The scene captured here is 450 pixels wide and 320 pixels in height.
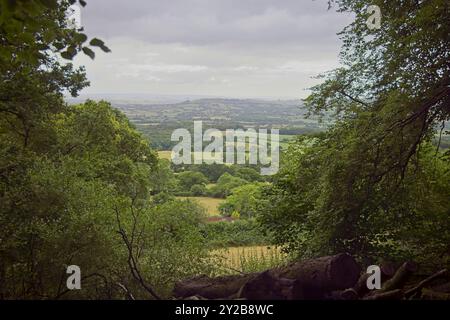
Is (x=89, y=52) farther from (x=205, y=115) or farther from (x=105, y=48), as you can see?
(x=205, y=115)

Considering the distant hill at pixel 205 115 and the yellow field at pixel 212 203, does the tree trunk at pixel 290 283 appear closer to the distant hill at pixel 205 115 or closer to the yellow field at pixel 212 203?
the distant hill at pixel 205 115

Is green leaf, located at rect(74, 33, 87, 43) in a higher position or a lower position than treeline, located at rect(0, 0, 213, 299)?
higher

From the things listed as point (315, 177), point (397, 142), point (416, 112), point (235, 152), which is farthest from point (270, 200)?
point (235, 152)

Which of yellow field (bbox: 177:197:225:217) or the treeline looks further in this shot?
yellow field (bbox: 177:197:225:217)

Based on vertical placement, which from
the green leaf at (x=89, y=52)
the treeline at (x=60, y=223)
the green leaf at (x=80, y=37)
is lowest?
the treeline at (x=60, y=223)

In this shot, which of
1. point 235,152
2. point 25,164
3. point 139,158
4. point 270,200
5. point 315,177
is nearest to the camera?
point 25,164

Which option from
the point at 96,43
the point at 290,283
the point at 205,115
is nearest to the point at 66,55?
the point at 96,43

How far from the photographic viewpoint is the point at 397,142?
8727 millimetres

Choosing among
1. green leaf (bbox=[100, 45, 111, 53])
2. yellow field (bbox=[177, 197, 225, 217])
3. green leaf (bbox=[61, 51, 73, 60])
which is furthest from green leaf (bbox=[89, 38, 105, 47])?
yellow field (bbox=[177, 197, 225, 217])

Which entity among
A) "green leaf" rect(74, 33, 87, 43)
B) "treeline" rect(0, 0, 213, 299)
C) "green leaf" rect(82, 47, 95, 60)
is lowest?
"treeline" rect(0, 0, 213, 299)

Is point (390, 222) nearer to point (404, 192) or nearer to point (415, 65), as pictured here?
point (404, 192)

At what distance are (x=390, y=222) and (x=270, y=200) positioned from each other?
385cm

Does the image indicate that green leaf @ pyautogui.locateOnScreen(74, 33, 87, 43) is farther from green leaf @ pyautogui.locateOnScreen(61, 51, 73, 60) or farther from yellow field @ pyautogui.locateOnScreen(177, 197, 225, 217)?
yellow field @ pyautogui.locateOnScreen(177, 197, 225, 217)

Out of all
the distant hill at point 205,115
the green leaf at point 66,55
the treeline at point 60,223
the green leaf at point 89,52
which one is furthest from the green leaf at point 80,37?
the distant hill at point 205,115
